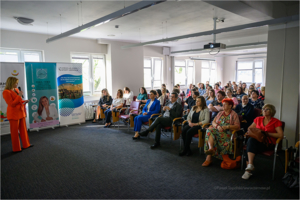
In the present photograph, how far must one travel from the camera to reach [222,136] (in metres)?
3.78

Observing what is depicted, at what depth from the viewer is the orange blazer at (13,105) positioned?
4.32m

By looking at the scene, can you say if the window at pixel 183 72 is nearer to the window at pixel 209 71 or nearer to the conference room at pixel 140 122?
the window at pixel 209 71

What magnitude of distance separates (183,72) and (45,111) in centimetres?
934

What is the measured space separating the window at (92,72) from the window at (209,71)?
28.7 feet

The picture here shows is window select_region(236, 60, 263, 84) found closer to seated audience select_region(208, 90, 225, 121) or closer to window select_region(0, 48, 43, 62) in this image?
seated audience select_region(208, 90, 225, 121)

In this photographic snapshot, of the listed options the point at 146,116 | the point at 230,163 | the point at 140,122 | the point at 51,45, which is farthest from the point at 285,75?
the point at 51,45

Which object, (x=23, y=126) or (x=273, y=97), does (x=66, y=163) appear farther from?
(x=273, y=97)

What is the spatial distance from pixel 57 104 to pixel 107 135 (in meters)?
2.26

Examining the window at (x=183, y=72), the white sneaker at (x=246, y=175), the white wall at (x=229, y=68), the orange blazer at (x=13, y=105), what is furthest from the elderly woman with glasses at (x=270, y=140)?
the white wall at (x=229, y=68)

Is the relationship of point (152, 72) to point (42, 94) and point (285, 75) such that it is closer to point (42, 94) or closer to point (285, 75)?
point (42, 94)

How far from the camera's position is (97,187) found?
309 cm

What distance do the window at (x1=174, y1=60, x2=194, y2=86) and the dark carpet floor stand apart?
8622 millimetres

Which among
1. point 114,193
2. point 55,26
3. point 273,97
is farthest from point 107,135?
point 273,97

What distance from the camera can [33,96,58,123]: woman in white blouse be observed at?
6.41 m
